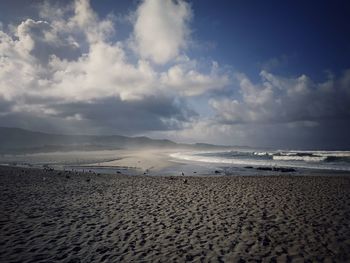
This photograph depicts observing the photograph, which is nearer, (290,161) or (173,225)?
(173,225)

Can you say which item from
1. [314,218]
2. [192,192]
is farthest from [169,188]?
[314,218]

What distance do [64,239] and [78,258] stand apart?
5.07 ft

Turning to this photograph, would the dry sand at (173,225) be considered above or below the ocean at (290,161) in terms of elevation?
below

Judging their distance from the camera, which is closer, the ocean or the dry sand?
the dry sand

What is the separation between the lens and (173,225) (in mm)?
8875

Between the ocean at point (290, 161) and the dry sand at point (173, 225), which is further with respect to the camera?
the ocean at point (290, 161)

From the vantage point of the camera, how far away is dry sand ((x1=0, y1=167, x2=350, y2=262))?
657 centimetres

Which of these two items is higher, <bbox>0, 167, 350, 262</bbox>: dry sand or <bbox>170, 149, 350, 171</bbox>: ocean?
<bbox>170, 149, 350, 171</bbox>: ocean

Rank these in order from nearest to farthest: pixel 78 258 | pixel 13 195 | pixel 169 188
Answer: pixel 78 258, pixel 13 195, pixel 169 188

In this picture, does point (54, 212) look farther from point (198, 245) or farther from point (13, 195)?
point (198, 245)

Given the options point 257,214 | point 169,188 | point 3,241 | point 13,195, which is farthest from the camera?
point 169,188

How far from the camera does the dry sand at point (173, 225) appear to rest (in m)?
6.57

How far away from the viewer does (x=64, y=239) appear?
7.47 m

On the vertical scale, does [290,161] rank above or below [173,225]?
above
